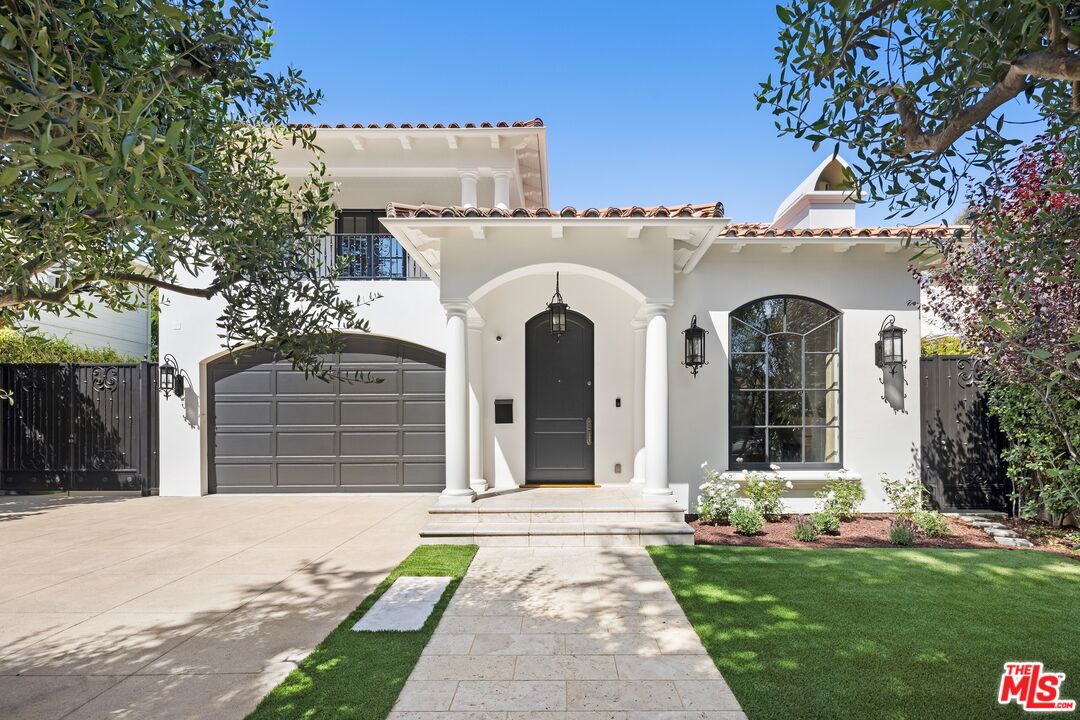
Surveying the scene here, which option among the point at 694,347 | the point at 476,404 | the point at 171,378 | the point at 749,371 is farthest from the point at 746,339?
the point at 171,378

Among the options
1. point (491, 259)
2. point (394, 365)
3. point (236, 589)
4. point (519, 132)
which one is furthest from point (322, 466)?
point (519, 132)

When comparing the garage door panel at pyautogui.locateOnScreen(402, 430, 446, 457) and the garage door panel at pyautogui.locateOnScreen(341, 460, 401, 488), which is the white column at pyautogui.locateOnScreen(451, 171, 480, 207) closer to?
the garage door panel at pyautogui.locateOnScreen(402, 430, 446, 457)

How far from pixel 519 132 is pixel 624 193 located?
11.0 ft

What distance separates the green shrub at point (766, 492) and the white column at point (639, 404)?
1.52m

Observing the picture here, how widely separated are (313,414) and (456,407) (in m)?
4.10

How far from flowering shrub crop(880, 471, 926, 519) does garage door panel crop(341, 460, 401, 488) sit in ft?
25.8

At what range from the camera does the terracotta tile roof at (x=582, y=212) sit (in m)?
6.23

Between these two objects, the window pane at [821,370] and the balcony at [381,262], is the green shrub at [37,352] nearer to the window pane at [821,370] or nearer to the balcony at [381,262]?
the balcony at [381,262]

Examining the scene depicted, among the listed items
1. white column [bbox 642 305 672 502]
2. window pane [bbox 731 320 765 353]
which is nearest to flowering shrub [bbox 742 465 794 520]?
white column [bbox 642 305 672 502]

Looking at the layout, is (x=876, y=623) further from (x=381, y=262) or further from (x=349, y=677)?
(x=381, y=262)

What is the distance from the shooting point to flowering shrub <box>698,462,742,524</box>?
708 centimetres

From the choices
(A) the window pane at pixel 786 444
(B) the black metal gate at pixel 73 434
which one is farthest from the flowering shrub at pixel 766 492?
(B) the black metal gate at pixel 73 434

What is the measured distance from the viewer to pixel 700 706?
9.73ft

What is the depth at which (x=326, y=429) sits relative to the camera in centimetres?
948
